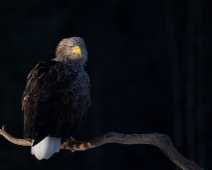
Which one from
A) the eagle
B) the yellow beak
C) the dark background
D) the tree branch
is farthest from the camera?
the dark background

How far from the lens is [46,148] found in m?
3.76

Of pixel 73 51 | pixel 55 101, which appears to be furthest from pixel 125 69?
pixel 55 101

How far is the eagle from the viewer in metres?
3.80

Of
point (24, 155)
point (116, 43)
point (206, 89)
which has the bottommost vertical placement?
point (24, 155)

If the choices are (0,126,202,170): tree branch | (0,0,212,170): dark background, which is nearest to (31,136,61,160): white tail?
(0,126,202,170): tree branch

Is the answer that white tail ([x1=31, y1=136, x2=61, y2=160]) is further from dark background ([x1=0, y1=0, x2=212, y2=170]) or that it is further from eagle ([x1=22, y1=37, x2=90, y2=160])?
dark background ([x1=0, y1=0, x2=212, y2=170])

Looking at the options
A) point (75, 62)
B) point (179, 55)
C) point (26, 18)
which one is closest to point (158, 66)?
point (179, 55)

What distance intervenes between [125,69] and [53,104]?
12.6ft

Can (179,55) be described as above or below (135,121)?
above

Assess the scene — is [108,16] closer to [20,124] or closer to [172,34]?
[172,34]

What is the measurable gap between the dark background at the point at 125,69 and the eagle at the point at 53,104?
3268 millimetres

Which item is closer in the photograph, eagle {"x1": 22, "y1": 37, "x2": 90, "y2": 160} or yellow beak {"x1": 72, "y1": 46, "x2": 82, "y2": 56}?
eagle {"x1": 22, "y1": 37, "x2": 90, "y2": 160}

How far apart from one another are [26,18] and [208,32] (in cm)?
221

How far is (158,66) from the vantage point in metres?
7.75
